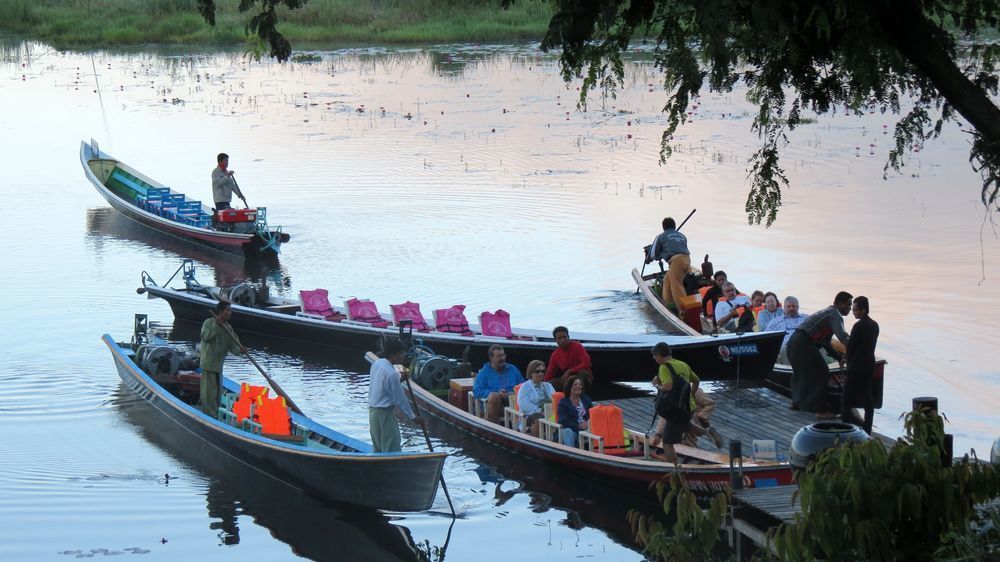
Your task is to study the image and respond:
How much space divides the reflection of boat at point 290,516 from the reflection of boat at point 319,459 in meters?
0.11

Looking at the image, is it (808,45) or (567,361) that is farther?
(567,361)

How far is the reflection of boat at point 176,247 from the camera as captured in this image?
24312 mm

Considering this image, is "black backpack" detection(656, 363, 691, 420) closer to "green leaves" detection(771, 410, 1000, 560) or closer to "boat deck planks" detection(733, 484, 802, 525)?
"boat deck planks" detection(733, 484, 802, 525)

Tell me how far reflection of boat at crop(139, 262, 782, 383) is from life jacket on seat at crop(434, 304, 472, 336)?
0.13 metres

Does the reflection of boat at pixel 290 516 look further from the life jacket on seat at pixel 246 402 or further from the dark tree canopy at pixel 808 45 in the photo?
the dark tree canopy at pixel 808 45

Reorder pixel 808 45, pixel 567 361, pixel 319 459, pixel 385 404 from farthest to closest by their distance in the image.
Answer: pixel 567 361
pixel 319 459
pixel 385 404
pixel 808 45

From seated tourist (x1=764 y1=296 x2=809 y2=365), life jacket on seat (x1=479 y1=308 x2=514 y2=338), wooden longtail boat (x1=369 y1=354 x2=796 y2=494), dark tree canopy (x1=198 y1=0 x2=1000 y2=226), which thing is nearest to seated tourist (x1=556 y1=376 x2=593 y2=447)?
wooden longtail boat (x1=369 y1=354 x2=796 y2=494)

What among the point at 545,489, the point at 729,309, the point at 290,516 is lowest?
the point at 290,516

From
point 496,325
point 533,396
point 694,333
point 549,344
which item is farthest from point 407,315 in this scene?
point 533,396

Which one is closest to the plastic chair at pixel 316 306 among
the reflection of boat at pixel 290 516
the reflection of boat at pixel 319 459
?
the reflection of boat at pixel 319 459

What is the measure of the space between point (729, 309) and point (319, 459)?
6.11m

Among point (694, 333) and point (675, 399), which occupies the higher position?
point (675, 399)

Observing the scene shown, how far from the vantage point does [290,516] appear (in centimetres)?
1325

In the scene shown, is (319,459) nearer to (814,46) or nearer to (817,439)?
(817,439)
